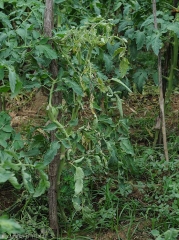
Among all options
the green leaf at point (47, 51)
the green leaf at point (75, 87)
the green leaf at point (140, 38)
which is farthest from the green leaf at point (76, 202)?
the green leaf at point (140, 38)

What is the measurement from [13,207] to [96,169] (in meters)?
0.60

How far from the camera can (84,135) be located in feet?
8.64

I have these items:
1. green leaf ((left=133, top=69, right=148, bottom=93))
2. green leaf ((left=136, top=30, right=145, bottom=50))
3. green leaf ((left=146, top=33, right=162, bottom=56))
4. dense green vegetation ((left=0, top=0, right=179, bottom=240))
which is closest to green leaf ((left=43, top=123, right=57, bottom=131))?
dense green vegetation ((left=0, top=0, right=179, bottom=240))

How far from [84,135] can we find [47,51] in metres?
0.48

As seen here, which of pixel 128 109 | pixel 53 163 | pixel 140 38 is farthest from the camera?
pixel 128 109

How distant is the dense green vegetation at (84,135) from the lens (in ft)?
8.21

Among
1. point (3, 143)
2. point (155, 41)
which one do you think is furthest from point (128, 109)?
point (3, 143)

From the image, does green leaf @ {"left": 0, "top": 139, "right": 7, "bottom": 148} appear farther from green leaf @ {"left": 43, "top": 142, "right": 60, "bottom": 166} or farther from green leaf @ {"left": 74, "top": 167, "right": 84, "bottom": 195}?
green leaf @ {"left": 74, "top": 167, "right": 84, "bottom": 195}

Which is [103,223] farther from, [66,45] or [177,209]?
[66,45]

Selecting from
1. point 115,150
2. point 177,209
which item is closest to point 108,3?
point 115,150

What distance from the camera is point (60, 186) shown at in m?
3.04

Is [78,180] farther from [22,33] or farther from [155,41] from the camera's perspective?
[155,41]

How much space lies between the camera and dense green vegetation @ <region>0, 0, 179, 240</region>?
250 cm

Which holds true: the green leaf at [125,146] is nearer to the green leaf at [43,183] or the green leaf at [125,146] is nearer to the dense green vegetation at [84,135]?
the dense green vegetation at [84,135]
